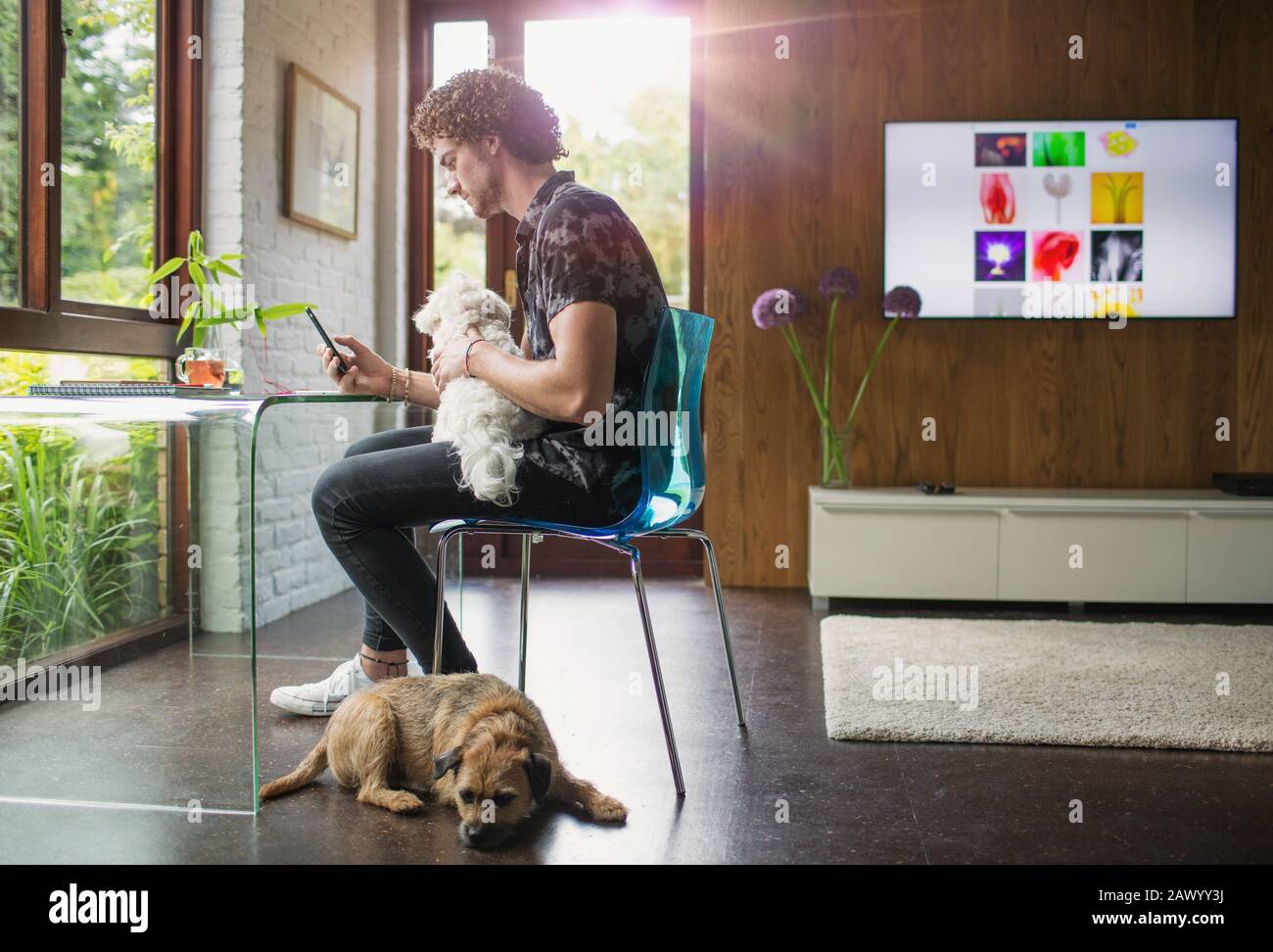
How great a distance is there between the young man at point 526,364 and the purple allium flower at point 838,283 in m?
2.03

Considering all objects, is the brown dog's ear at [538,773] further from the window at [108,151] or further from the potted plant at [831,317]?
the potted plant at [831,317]

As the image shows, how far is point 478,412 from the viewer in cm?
185

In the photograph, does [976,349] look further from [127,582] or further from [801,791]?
[127,582]

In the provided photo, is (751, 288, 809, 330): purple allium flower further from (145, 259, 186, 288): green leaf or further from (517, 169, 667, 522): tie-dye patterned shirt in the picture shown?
(517, 169, 667, 522): tie-dye patterned shirt

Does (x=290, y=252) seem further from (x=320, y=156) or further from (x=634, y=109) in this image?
(x=634, y=109)

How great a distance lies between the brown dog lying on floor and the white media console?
210 centimetres

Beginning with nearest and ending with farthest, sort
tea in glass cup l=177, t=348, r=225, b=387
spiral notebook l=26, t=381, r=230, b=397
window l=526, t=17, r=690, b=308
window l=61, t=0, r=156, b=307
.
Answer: spiral notebook l=26, t=381, r=230, b=397
tea in glass cup l=177, t=348, r=225, b=387
window l=61, t=0, r=156, b=307
window l=526, t=17, r=690, b=308

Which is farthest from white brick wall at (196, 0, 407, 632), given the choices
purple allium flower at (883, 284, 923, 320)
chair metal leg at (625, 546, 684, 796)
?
purple allium flower at (883, 284, 923, 320)

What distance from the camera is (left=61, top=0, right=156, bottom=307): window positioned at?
2.71 meters
